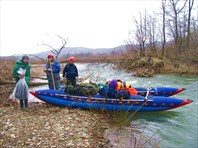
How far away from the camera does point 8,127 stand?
5.88 meters

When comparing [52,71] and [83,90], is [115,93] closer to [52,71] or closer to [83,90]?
[83,90]

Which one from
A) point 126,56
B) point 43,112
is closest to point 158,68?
point 126,56

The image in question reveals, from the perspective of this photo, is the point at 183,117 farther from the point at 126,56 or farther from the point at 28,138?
the point at 126,56

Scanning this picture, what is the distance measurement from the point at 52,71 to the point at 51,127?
124 inches

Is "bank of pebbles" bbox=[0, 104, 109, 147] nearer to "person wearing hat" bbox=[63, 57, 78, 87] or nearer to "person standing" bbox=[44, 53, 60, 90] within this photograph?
"person standing" bbox=[44, 53, 60, 90]

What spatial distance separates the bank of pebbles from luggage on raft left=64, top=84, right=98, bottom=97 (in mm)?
602

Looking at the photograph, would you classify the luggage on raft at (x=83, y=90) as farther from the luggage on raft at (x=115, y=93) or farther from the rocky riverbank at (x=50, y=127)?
the rocky riverbank at (x=50, y=127)

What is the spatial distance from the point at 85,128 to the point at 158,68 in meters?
16.8

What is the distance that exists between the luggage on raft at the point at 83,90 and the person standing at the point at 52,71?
92 cm

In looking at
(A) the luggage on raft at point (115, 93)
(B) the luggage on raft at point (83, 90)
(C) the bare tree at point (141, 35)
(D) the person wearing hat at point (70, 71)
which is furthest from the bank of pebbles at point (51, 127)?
(C) the bare tree at point (141, 35)

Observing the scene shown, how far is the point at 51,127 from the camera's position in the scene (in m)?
5.92

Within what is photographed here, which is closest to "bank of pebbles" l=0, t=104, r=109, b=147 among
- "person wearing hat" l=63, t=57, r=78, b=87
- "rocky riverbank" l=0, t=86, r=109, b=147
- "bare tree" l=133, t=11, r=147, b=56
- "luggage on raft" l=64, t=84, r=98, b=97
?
"rocky riverbank" l=0, t=86, r=109, b=147

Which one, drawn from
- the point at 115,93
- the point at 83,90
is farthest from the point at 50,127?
the point at 115,93

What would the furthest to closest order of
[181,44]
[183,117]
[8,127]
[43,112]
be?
1. [181,44]
2. [183,117]
3. [43,112]
4. [8,127]
